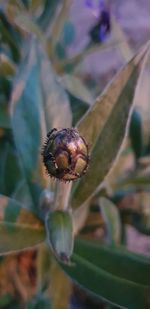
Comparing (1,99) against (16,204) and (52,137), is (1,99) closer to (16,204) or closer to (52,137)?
(16,204)

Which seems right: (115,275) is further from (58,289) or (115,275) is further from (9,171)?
(9,171)

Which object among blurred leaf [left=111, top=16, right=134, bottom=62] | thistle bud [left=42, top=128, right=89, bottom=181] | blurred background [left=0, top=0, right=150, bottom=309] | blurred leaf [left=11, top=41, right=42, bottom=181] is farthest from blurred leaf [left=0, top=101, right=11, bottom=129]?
thistle bud [left=42, top=128, right=89, bottom=181]

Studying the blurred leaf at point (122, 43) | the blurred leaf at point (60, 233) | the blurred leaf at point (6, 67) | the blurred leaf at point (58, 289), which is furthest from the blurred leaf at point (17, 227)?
the blurred leaf at point (122, 43)

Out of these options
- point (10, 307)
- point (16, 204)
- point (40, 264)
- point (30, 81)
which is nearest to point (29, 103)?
Answer: point (30, 81)

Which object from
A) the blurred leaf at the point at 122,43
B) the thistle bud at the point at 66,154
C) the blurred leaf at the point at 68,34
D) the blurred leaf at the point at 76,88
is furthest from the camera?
the blurred leaf at the point at 68,34

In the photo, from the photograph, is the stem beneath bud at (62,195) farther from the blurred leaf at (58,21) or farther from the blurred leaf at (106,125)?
the blurred leaf at (58,21)
